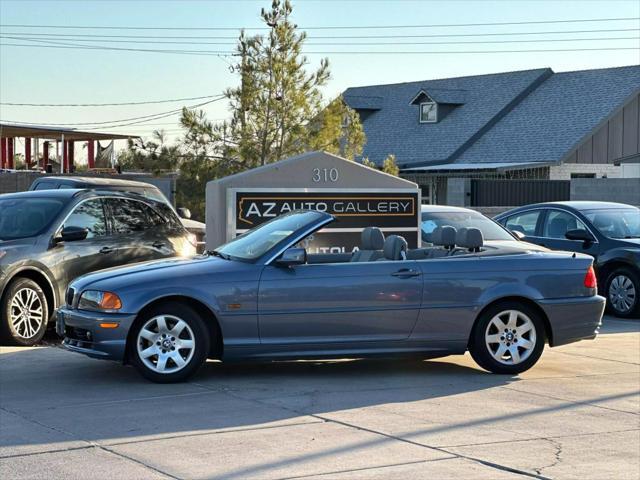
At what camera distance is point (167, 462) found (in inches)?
259

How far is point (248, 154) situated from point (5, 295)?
1520 centimetres

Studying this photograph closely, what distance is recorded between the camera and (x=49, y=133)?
33.6 metres

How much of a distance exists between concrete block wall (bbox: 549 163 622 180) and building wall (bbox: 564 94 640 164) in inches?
7.4

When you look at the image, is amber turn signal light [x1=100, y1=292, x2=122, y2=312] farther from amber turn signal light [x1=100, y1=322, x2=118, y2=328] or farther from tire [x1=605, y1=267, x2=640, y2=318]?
tire [x1=605, y1=267, x2=640, y2=318]

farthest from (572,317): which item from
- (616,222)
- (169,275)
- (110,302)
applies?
(616,222)

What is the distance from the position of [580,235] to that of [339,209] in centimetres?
416

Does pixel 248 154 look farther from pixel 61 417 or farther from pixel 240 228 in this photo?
pixel 61 417

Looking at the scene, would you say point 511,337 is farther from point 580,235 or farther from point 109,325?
point 580,235

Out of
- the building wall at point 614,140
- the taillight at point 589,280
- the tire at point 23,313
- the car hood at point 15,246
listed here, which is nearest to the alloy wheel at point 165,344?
the tire at point 23,313

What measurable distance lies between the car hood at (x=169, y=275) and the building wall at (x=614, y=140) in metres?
31.2

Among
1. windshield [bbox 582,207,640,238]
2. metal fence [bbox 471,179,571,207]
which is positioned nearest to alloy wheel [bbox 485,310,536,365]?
windshield [bbox 582,207,640,238]

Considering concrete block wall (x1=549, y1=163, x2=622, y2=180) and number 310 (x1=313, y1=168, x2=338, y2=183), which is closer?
number 310 (x1=313, y1=168, x2=338, y2=183)

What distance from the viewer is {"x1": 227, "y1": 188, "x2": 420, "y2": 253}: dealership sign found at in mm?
13203

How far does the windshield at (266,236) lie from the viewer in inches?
377
